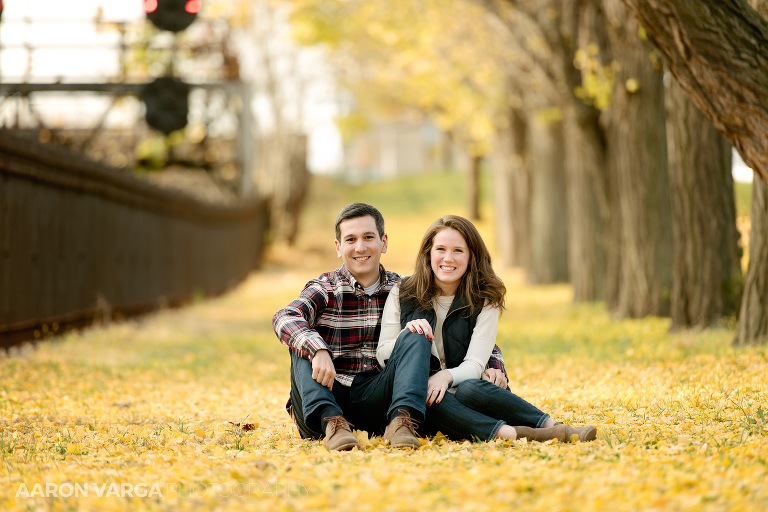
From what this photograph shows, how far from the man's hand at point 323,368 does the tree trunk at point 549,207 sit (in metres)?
13.7

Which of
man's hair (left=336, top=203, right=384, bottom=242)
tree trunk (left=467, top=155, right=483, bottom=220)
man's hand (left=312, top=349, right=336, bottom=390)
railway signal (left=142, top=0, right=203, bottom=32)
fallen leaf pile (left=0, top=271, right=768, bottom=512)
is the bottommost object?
fallen leaf pile (left=0, top=271, right=768, bottom=512)

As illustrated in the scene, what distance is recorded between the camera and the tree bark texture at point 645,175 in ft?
34.2

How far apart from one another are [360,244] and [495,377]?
39.8 inches

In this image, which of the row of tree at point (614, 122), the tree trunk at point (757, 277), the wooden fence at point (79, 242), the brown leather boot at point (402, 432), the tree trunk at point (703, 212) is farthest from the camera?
the tree trunk at point (703, 212)

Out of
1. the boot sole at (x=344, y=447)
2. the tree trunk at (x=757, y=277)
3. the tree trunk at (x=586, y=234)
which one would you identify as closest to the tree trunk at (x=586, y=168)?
the tree trunk at (x=586, y=234)

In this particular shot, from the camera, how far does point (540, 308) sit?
13.9 m

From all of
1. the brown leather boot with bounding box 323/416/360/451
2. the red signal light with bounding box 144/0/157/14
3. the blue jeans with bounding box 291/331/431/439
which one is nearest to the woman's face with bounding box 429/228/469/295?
the blue jeans with bounding box 291/331/431/439

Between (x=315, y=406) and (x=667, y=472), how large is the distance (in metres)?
1.74

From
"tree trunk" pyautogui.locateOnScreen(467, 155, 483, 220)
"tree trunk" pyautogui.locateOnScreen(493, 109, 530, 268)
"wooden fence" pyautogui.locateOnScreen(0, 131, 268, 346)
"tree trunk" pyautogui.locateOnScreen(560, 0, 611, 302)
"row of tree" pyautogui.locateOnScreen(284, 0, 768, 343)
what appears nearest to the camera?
"row of tree" pyautogui.locateOnScreen(284, 0, 768, 343)

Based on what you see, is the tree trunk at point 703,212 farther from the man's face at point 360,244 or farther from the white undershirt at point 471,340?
the man's face at point 360,244

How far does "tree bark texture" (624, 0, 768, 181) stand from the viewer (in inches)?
200

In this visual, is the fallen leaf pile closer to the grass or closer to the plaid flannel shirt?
the grass

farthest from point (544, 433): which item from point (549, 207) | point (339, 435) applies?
point (549, 207)

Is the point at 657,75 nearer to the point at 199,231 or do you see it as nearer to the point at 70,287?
the point at 70,287
